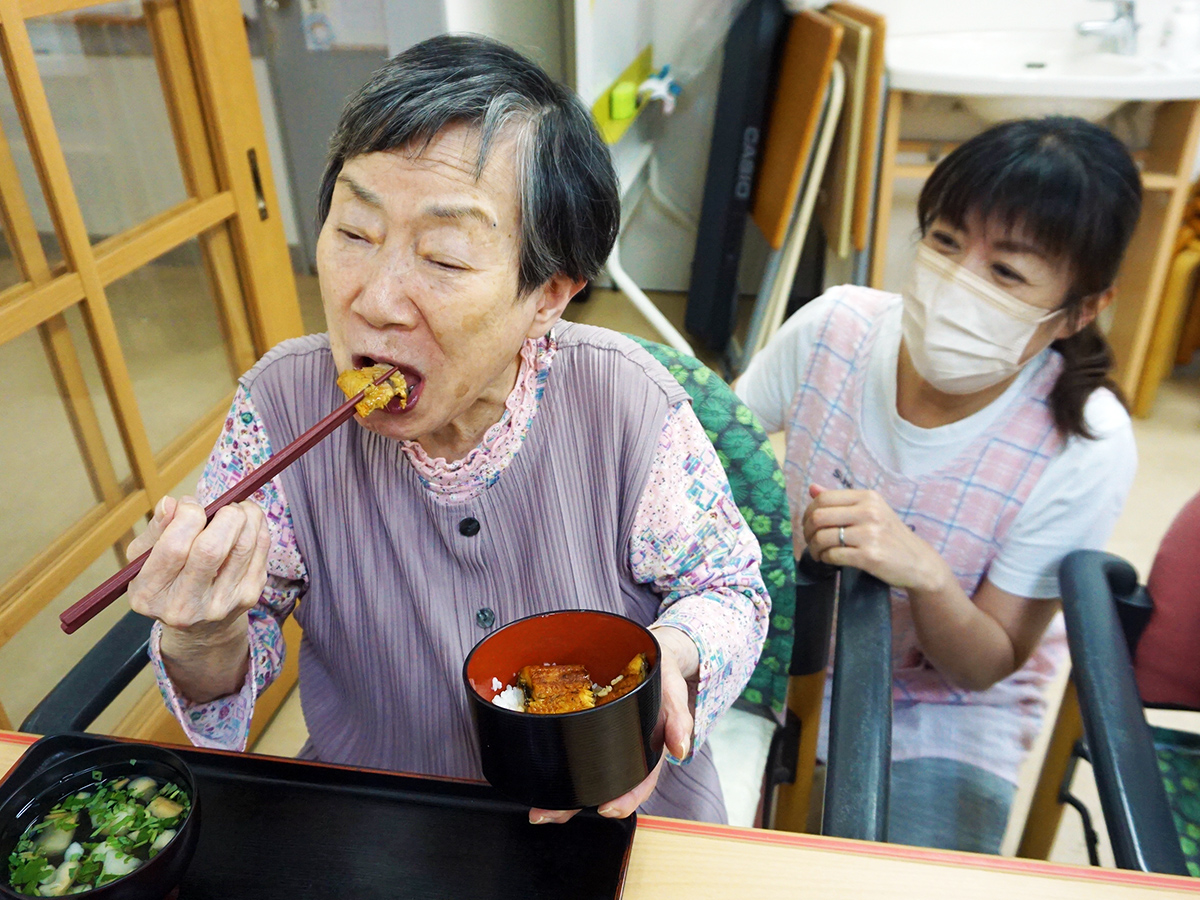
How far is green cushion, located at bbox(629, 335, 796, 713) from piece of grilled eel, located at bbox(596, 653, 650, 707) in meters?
0.42

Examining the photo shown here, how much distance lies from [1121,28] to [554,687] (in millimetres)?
3215

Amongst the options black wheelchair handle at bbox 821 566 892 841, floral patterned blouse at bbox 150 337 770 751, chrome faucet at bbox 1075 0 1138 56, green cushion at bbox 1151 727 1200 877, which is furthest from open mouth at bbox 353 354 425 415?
chrome faucet at bbox 1075 0 1138 56

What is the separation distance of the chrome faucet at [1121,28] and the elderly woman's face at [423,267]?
2.92m

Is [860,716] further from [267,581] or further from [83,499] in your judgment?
[83,499]

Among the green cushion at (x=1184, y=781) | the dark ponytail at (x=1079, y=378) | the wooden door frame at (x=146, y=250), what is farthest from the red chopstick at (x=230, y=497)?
the green cushion at (x=1184, y=781)

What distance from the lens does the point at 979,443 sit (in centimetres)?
125

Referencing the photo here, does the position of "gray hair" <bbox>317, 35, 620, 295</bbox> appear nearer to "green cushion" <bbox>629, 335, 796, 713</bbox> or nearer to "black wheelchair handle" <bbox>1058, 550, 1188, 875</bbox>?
"green cushion" <bbox>629, 335, 796, 713</bbox>

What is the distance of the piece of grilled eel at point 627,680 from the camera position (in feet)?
2.18

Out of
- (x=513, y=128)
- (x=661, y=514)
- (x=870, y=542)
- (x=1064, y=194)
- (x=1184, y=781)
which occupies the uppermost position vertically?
(x=513, y=128)

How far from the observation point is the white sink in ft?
8.41

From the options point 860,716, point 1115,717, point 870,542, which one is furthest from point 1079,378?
point 860,716

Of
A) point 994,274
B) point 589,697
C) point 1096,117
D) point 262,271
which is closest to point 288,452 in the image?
point 589,697

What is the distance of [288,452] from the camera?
0.70 meters

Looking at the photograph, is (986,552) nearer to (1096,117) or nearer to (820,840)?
(820,840)
